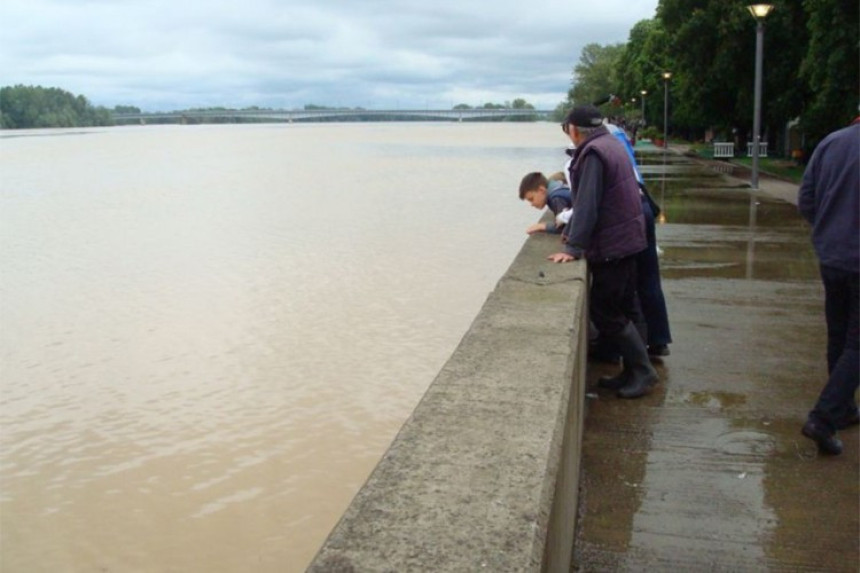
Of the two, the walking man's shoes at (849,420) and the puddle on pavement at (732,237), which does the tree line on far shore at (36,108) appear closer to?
the puddle on pavement at (732,237)

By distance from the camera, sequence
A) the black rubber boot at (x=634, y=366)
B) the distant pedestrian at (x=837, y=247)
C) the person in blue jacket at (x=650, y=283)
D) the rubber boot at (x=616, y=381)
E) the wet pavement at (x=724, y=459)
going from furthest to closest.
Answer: the person in blue jacket at (x=650, y=283) → the rubber boot at (x=616, y=381) → the black rubber boot at (x=634, y=366) → the distant pedestrian at (x=837, y=247) → the wet pavement at (x=724, y=459)

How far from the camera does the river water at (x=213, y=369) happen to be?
731 cm

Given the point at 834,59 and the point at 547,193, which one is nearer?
the point at 547,193

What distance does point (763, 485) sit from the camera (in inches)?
179

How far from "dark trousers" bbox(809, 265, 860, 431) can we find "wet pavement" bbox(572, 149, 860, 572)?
0.83ft

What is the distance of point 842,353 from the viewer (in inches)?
192

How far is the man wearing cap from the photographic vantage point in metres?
5.23

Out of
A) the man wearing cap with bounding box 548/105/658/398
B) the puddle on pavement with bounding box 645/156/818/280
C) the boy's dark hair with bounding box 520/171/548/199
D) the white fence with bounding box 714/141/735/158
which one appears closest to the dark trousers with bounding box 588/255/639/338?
the man wearing cap with bounding box 548/105/658/398

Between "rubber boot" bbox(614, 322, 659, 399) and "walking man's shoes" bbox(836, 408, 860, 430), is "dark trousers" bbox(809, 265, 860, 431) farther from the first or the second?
"rubber boot" bbox(614, 322, 659, 399)

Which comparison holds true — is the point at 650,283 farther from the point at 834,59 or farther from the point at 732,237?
the point at 834,59

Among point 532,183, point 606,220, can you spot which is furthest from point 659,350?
point 606,220

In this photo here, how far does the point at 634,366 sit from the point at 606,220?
0.89m

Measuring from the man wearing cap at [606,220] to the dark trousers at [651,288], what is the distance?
0.58 metres

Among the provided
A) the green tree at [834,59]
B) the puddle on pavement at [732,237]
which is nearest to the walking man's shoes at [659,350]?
the puddle on pavement at [732,237]
